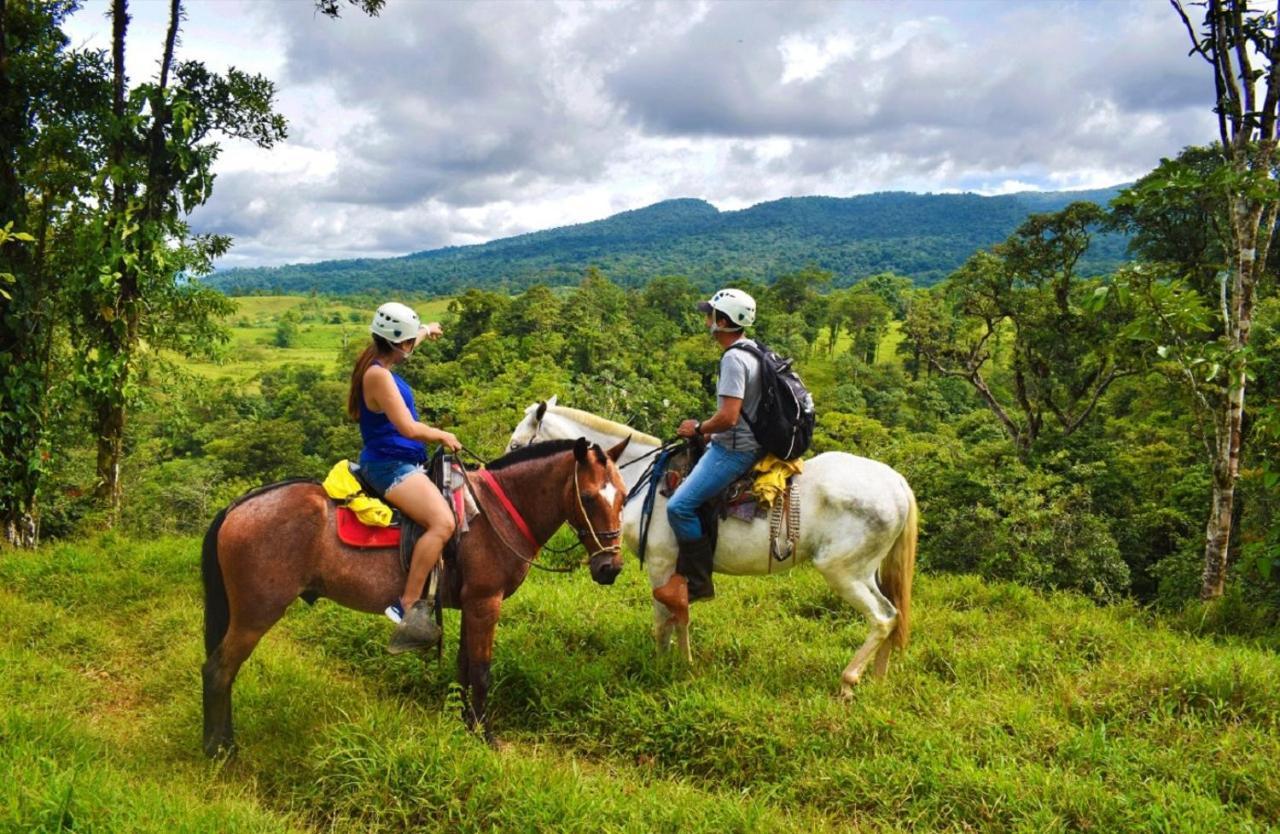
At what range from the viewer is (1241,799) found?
153 inches

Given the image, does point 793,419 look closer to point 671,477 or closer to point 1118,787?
point 671,477

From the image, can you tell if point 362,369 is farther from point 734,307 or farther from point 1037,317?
point 1037,317

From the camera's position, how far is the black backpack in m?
5.37

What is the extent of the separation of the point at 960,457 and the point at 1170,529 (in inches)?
203

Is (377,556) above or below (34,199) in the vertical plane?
below

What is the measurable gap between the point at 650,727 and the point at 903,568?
2386 millimetres

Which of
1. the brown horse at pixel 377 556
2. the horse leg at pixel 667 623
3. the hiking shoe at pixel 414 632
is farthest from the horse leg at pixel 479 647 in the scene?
the horse leg at pixel 667 623

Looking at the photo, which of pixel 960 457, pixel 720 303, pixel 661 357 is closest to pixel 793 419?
pixel 720 303

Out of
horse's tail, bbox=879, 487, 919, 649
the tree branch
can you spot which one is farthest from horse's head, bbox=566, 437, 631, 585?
the tree branch

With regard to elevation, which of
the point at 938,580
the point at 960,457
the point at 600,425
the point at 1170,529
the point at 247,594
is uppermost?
the point at 600,425

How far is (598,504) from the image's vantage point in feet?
16.2

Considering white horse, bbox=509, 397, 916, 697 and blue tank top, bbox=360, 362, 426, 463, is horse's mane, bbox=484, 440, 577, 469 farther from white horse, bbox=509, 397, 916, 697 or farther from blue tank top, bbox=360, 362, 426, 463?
white horse, bbox=509, 397, 916, 697

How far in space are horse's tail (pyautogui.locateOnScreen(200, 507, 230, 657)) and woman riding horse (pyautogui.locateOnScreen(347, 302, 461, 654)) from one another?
0.97 m

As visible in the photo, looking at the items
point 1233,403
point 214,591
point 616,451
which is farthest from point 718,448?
point 1233,403
